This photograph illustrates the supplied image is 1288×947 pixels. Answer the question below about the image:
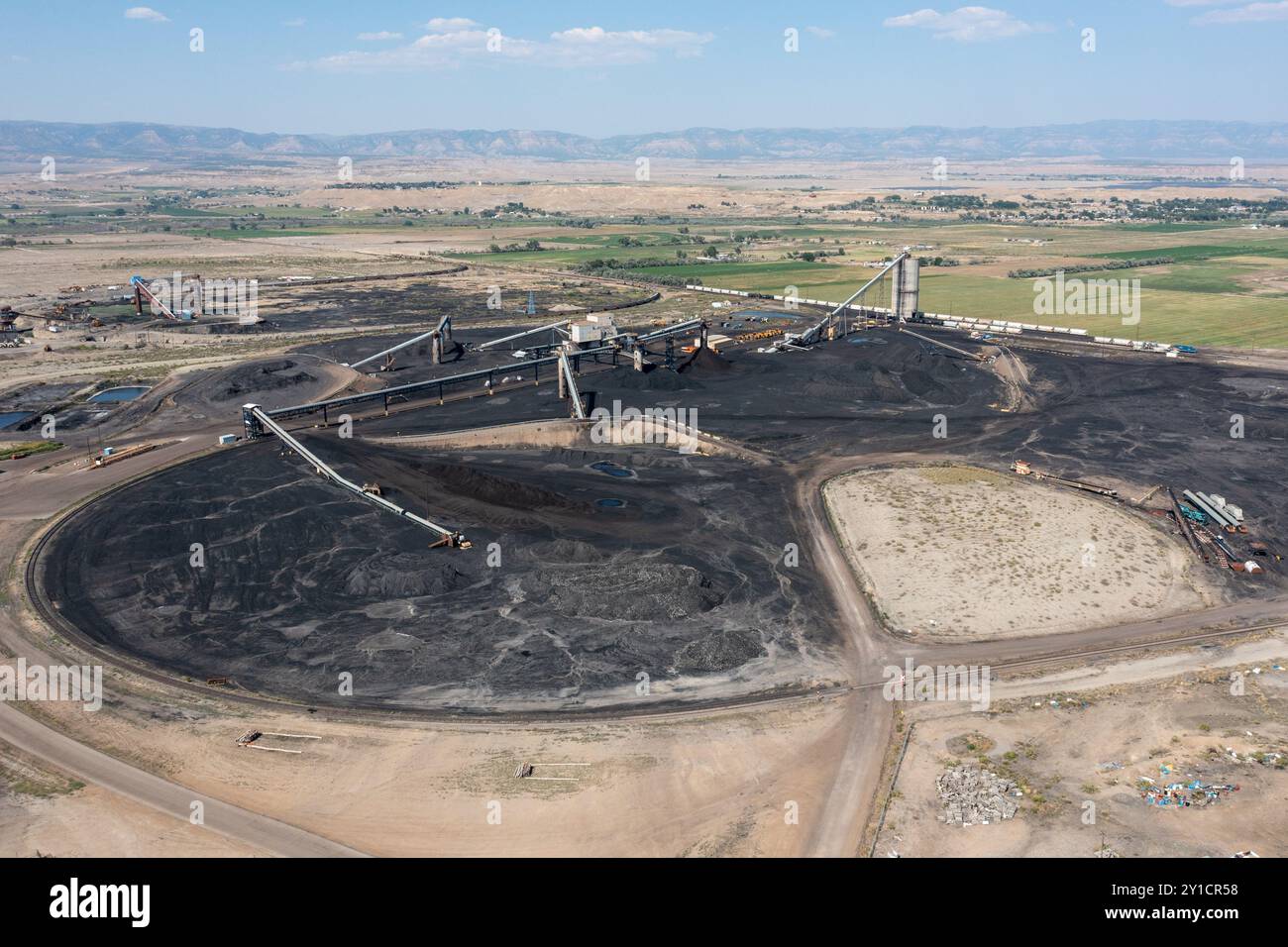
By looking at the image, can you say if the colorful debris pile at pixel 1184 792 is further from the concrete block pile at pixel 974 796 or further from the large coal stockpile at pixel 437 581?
the large coal stockpile at pixel 437 581

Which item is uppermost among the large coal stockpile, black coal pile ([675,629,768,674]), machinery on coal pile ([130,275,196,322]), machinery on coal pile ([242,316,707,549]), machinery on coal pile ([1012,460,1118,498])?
machinery on coal pile ([130,275,196,322])

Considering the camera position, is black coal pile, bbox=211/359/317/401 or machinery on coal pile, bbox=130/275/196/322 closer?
black coal pile, bbox=211/359/317/401

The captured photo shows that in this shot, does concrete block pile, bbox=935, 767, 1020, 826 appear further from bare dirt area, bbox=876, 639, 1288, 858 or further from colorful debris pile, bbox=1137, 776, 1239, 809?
colorful debris pile, bbox=1137, 776, 1239, 809

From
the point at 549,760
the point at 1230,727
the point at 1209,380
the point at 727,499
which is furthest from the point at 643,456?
the point at 1209,380

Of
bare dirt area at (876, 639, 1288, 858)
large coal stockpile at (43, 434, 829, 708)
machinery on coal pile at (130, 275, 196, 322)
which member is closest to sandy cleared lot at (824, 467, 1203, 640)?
large coal stockpile at (43, 434, 829, 708)

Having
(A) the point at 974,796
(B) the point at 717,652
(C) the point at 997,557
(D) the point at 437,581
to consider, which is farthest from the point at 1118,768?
(D) the point at 437,581

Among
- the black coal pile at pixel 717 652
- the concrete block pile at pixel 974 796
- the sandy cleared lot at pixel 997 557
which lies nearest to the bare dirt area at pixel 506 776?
the black coal pile at pixel 717 652

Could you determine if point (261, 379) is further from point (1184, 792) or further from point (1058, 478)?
point (1184, 792)

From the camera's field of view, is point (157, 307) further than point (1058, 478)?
Yes
